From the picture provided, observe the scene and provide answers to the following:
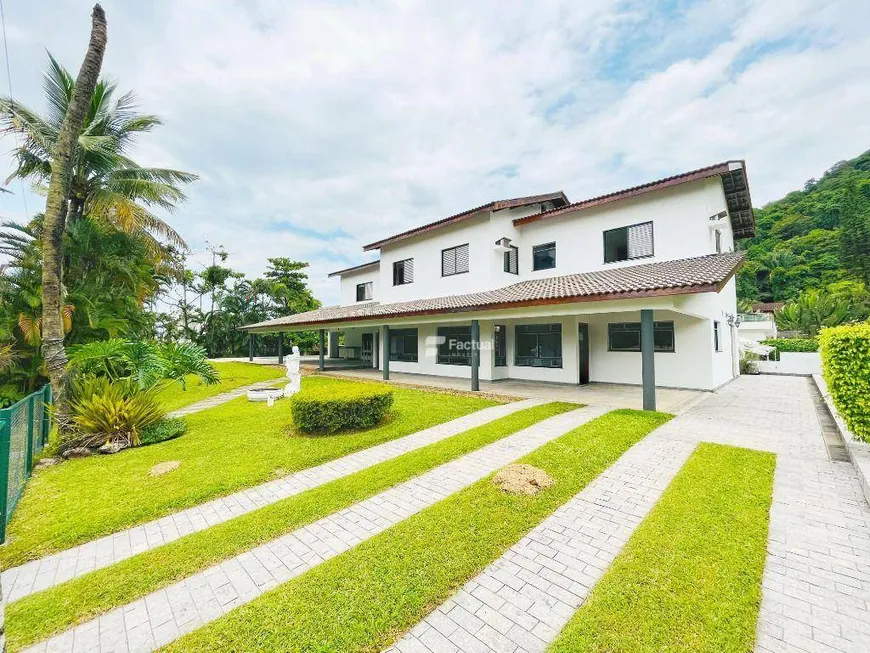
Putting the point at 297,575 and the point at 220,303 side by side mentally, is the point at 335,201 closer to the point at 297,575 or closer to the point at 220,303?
the point at 220,303

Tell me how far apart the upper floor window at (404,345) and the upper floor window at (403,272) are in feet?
8.67

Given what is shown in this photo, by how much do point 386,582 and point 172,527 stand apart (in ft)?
9.77

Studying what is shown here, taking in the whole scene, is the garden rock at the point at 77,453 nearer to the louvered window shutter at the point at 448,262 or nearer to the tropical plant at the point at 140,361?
the tropical plant at the point at 140,361

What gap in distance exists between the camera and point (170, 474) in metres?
5.81

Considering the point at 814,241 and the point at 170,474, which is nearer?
the point at 170,474

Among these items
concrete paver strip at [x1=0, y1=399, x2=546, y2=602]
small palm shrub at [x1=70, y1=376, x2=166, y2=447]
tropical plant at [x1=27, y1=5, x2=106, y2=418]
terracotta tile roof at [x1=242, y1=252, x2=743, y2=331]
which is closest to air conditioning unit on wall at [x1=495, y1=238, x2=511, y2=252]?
terracotta tile roof at [x1=242, y1=252, x2=743, y2=331]

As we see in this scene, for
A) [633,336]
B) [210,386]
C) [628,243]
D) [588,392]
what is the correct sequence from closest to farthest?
[588,392] → [628,243] → [633,336] → [210,386]

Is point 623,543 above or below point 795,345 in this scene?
below

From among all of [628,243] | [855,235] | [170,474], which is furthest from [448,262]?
[855,235]

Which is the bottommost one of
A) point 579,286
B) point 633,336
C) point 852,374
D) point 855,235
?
point 852,374

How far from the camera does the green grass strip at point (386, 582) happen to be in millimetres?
2492

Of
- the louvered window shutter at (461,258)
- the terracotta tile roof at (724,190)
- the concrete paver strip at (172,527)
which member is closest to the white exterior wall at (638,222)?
the terracotta tile roof at (724,190)

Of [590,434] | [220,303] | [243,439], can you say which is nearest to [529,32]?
[590,434]

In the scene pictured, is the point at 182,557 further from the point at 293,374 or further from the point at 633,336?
the point at 633,336
